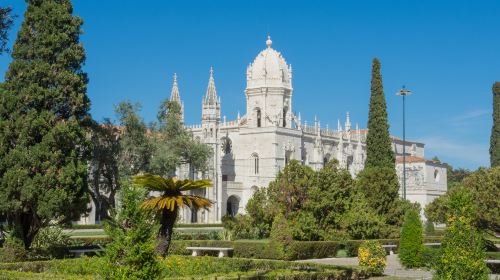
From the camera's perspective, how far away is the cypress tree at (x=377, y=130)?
4312 cm

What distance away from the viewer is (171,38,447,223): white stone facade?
7275cm

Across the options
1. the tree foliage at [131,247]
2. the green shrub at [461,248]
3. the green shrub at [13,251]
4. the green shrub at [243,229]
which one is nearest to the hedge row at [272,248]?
the green shrub at [13,251]

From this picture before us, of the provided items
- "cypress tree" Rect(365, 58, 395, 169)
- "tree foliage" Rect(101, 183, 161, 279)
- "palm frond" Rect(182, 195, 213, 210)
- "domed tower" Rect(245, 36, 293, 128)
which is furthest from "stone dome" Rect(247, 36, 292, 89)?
"tree foliage" Rect(101, 183, 161, 279)

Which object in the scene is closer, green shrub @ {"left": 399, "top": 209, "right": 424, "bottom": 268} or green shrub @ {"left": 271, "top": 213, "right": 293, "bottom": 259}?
green shrub @ {"left": 399, "top": 209, "right": 424, "bottom": 268}

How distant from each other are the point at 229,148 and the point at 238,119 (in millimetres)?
3467

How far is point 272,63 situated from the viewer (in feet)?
255

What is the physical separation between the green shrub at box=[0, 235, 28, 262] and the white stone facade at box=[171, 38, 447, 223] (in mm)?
45995

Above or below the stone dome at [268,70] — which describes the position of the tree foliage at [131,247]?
below

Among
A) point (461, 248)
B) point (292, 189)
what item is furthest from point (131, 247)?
point (292, 189)

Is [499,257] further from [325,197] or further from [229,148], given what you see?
[229,148]

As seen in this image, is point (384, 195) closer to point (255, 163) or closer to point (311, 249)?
point (311, 249)

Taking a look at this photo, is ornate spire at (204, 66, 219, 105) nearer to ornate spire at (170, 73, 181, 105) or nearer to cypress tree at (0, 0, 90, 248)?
ornate spire at (170, 73, 181, 105)

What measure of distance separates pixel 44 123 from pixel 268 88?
5302cm

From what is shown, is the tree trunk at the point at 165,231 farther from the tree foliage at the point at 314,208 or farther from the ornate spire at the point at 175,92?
the ornate spire at the point at 175,92
